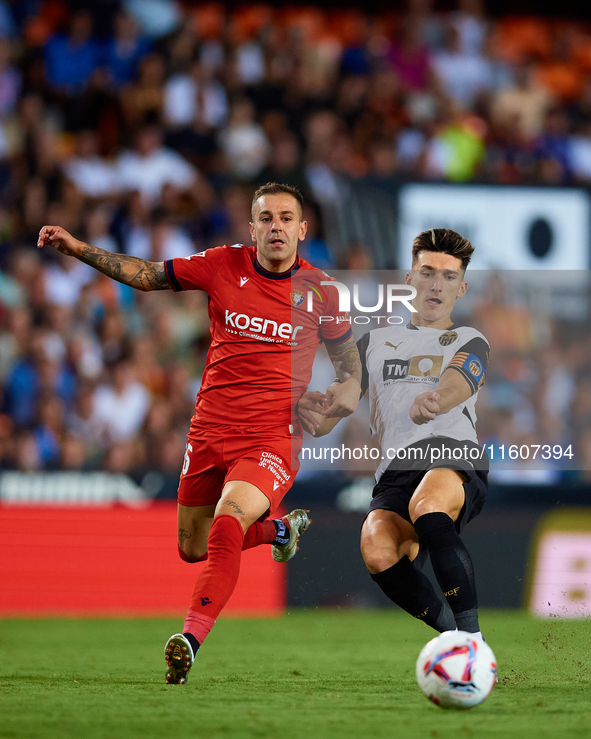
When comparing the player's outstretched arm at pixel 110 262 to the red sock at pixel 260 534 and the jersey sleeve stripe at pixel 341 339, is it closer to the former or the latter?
the jersey sleeve stripe at pixel 341 339

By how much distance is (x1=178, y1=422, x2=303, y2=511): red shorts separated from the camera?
5082mm

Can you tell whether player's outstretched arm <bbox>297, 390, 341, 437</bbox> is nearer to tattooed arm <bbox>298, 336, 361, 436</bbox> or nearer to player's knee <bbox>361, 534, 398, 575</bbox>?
tattooed arm <bbox>298, 336, 361, 436</bbox>

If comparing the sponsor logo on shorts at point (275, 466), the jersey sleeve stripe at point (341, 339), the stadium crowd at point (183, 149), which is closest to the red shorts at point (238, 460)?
the sponsor logo on shorts at point (275, 466)

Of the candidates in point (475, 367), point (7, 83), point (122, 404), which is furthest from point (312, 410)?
point (7, 83)

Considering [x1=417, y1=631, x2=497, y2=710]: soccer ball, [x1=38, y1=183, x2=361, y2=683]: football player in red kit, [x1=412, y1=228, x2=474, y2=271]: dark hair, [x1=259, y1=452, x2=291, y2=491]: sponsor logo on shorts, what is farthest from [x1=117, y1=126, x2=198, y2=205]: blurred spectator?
[x1=417, y1=631, x2=497, y2=710]: soccer ball

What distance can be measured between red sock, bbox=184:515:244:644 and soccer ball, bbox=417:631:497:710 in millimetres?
1025

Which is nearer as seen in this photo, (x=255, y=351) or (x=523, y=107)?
(x=255, y=351)

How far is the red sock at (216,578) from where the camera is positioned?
179 inches

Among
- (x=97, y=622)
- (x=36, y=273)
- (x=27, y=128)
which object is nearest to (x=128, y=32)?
(x=27, y=128)

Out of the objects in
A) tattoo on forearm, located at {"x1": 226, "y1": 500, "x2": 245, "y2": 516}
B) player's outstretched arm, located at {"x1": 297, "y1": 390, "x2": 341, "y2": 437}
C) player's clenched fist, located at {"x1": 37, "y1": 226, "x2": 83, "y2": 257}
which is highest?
player's clenched fist, located at {"x1": 37, "y1": 226, "x2": 83, "y2": 257}

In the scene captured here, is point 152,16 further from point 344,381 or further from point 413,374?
point 413,374

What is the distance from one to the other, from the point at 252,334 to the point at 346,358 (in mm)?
604

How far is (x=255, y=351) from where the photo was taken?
17.5 feet

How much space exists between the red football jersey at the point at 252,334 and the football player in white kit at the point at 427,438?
0.21 meters
